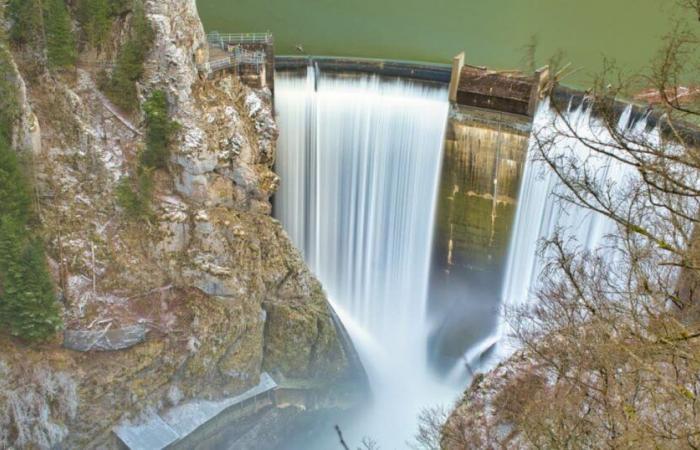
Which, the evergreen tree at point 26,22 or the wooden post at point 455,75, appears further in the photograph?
the wooden post at point 455,75

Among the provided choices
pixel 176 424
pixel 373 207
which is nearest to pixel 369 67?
pixel 373 207

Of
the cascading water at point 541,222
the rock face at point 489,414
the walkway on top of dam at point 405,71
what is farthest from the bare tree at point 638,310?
the walkway on top of dam at point 405,71

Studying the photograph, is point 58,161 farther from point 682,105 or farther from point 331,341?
point 682,105

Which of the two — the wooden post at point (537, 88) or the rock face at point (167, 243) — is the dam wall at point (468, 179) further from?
the rock face at point (167, 243)

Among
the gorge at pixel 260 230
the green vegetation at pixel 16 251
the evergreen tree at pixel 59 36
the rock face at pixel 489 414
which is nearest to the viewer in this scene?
the rock face at pixel 489 414

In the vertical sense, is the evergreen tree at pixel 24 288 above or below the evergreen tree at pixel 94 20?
below

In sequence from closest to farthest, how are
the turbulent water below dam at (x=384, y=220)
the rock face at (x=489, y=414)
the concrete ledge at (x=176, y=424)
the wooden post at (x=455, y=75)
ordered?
the rock face at (x=489, y=414) < the concrete ledge at (x=176, y=424) < the wooden post at (x=455, y=75) < the turbulent water below dam at (x=384, y=220)

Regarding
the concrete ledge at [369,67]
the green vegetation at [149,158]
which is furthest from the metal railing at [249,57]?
the green vegetation at [149,158]

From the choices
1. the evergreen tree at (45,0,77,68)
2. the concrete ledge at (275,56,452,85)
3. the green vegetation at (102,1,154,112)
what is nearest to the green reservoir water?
the concrete ledge at (275,56,452,85)

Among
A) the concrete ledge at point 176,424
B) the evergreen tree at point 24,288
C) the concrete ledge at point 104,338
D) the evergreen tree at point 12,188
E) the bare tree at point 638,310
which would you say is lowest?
the concrete ledge at point 176,424
